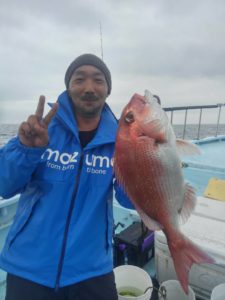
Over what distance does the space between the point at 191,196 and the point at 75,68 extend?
135cm

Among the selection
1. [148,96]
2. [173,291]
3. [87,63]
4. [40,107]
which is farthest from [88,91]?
[173,291]

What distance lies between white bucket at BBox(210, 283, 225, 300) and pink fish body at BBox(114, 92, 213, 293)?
3.52 ft

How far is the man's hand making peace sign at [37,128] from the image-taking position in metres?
1.68

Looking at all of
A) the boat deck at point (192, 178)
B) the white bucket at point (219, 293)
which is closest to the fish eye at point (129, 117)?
the boat deck at point (192, 178)

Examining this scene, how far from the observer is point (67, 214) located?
2.03m

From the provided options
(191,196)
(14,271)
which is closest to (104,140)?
(191,196)

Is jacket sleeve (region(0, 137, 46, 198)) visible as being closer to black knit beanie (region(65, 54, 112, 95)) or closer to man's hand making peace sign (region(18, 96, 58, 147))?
man's hand making peace sign (region(18, 96, 58, 147))

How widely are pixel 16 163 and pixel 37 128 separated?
29 centimetres

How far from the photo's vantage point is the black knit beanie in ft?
7.58

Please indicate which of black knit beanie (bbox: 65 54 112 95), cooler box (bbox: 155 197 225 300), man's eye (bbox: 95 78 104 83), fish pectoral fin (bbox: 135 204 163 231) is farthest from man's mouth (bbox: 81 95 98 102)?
cooler box (bbox: 155 197 225 300)

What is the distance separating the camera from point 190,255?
1542mm

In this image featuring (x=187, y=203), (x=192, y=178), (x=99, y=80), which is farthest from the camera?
(x=192, y=178)

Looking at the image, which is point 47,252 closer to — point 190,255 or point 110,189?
point 110,189

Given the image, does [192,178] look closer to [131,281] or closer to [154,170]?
[131,281]
